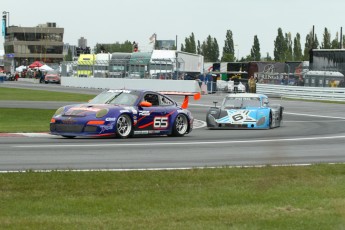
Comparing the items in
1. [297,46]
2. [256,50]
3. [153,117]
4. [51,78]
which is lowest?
[51,78]

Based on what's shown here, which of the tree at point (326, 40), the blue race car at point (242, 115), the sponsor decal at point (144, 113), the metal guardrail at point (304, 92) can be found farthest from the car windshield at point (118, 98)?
the tree at point (326, 40)

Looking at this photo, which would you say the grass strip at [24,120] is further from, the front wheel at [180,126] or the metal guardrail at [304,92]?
the metal guardrail at [304,92]

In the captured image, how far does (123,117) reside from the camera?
19.0 m

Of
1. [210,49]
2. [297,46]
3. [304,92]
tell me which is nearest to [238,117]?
[304,92]

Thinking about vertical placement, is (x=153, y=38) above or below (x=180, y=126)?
above

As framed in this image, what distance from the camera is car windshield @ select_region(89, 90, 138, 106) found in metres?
19.6

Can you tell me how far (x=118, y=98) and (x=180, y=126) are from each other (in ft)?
6.47

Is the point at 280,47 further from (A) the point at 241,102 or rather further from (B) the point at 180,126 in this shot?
(B) the point at 180,126

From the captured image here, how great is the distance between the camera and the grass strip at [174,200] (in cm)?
750

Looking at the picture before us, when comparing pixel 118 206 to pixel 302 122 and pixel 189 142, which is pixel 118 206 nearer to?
pixel 189 142

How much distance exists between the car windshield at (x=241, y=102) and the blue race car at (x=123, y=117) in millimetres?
3941

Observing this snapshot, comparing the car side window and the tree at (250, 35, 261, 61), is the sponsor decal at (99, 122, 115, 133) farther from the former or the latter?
the tree at (250, 35, 261, 61)

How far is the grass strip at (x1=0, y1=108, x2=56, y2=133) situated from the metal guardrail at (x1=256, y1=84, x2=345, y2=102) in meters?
24.3

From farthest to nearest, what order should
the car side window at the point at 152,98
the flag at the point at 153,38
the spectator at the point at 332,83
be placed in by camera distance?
the flag at the point at 153,38 < the spectator at the point at 332,83 < the car side window at the point at 152,98
